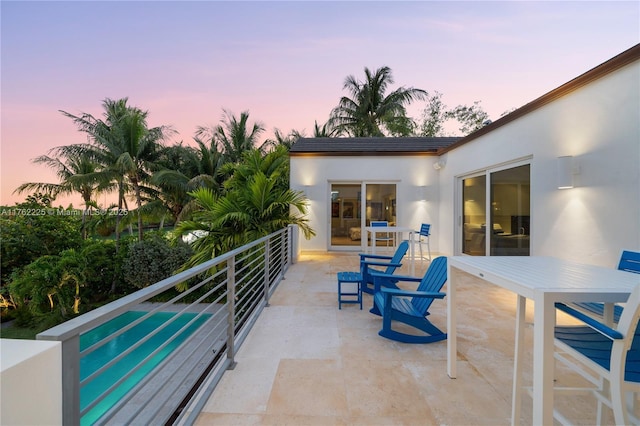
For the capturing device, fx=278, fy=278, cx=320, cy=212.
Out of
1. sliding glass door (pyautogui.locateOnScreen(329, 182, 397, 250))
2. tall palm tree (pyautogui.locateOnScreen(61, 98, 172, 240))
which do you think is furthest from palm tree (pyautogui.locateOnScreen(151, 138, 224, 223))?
sliding glass door (pyautogui.locateOnScreen(329, 182, 397, 250))

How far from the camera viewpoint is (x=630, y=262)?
7.28ft

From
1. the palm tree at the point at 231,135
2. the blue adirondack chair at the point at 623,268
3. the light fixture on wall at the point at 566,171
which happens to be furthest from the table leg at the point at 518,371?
the palm tree at the point at 231,135

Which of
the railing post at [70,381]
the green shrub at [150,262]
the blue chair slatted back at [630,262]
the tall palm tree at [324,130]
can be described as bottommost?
the green shrub at [150,262]

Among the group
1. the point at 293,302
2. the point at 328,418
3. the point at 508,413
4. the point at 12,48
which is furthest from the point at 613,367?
the point at 12,48

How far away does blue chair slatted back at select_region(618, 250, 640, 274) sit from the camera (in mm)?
2170

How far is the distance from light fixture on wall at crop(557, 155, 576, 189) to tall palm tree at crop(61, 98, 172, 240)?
1358 cm

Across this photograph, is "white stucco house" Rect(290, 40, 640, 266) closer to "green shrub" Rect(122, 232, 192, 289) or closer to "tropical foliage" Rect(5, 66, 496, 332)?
"tropical foliage" Rect(5, 66, 496, 332)

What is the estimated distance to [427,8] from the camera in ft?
25.6

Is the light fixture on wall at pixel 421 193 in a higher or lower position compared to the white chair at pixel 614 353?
higher

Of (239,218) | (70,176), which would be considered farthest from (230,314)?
(70,176)

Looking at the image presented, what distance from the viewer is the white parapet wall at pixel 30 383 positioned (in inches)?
26.7

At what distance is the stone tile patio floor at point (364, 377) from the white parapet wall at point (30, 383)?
3.96 feet

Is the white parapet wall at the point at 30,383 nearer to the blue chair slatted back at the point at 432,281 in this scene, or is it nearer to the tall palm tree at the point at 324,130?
the blue chair slatted back at the point at 432,281

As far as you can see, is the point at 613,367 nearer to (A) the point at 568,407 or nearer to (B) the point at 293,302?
(A) the point at 568,407
